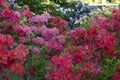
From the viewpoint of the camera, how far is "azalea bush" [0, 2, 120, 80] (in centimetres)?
301

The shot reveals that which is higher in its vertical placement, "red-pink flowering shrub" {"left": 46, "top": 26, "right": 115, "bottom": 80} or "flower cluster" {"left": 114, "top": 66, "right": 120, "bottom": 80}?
"red-pink flowering shrub" {"left": 46, "top": 26, "right": 115, "bottom": 80}

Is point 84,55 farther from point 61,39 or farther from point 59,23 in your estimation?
point 59,23

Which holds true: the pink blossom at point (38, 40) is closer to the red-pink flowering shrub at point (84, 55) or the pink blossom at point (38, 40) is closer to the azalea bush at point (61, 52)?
the azalea bush at point (61, 52)

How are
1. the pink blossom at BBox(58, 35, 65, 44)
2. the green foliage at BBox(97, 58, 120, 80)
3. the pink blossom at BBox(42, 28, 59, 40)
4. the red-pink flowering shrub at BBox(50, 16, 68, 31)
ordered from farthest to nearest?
the red-pink flowering shrub at BBox(50, 16, 68, 31) < the pink blossom at BBox(42, 28, 59, 40) < the pink blossom at BBox(58, 35, 65, 44) < the green foliage at BBox(97, 58, 120, 80)

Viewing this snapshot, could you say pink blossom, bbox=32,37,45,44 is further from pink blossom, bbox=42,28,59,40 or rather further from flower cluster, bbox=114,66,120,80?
flower cluster, bbox=114,66,120,80

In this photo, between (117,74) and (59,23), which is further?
(59,23)

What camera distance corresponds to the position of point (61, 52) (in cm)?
348

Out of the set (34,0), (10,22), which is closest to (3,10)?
(10,22)

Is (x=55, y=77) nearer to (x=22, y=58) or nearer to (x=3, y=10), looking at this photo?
(x=22, y=58)

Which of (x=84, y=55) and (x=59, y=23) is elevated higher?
(x=84, y=55)

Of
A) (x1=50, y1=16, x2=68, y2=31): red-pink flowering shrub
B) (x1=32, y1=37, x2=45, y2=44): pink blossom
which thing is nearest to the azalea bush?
(x1=32, y1=37, x2=45, y2=44): pink blossom

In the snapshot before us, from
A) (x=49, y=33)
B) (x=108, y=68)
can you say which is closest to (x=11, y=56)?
(x=108, y=68)

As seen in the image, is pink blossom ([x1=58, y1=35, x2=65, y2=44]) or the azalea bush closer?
the azalea bush

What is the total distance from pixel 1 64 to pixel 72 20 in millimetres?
5469
